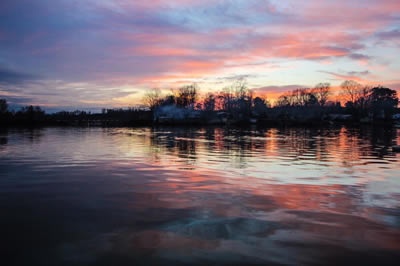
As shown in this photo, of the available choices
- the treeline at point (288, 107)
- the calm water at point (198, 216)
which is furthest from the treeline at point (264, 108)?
the calm water at point (198, 216)

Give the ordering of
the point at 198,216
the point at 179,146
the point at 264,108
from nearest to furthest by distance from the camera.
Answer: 1. the point at 198,216
2. the point at 179,146
3. the point at 264,108

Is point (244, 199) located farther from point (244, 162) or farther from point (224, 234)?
point (244, 162)

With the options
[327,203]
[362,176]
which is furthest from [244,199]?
[362,176]

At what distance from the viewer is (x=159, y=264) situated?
20.2 feet

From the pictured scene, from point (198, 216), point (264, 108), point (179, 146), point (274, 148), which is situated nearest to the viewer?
point (198, 216)

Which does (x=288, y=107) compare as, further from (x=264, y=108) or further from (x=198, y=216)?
(x=198, y=216)

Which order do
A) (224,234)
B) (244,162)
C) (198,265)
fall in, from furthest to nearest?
(244,162) → (224,234) → (198,265)

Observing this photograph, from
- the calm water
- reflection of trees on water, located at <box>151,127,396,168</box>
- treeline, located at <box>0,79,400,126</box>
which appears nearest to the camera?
the calm water

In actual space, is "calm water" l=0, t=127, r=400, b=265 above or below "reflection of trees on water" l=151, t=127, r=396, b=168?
below

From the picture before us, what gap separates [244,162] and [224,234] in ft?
40.0

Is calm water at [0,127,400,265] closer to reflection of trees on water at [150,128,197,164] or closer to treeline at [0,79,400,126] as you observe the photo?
reflection of trees on water at [150,128,197,164]

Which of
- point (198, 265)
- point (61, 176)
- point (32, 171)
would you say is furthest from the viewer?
point (32, 171)

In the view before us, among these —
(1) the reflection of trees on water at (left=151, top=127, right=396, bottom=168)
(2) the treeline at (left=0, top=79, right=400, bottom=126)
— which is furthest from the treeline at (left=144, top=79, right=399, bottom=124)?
(1) the reflection of trees on water at (left=151, top=127, right=396, bottom=168)

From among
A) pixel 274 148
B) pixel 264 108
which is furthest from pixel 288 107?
pixel 274 148
